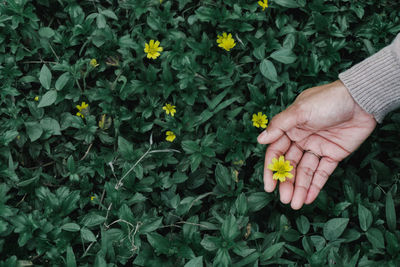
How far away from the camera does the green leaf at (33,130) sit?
224 centimetres

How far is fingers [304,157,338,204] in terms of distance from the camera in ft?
6.52

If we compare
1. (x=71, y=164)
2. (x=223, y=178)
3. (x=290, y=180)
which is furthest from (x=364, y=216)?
(x=71, y=164)

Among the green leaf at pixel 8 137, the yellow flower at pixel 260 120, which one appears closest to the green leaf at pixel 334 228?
the yellow flower at pixel 260 120

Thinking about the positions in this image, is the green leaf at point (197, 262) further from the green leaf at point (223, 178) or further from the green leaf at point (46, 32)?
the green leaf at point (46, 32)

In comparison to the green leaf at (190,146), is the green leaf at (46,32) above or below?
above

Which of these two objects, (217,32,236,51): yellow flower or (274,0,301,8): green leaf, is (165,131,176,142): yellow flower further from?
(274,0,301,8): green leaf

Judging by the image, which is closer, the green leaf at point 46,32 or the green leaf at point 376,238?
the green leaf at point 376,238

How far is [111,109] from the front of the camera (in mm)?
2344

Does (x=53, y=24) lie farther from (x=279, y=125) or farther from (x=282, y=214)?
(x=282, y=214)

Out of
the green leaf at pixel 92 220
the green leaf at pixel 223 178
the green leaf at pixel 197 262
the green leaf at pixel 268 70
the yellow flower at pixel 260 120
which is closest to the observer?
the green leaf at pixel 197 262

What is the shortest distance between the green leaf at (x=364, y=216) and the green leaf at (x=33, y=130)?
6.25ft

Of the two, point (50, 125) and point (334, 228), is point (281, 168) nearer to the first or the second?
point (334, 228)

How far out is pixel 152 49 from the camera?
7.80ft

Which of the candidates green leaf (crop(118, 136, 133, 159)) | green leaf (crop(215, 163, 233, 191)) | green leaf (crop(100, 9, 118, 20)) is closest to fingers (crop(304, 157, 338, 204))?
green leaf (crop(215, 163, 233, 191))
